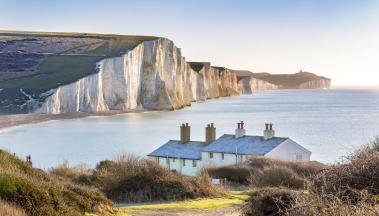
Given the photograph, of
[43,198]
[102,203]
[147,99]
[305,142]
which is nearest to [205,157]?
[102,203]

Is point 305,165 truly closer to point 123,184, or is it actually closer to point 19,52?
point 123,184

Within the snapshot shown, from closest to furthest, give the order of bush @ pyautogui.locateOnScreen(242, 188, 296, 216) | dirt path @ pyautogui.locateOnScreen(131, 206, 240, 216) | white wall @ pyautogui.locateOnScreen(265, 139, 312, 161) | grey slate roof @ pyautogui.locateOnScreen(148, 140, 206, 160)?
bush @ pyautogui.locateOnScreen(242, 188, 296, 216) < dirt path @ pyautogui.locateOnScreen(131, 206, 240, 216) < white wall @ pyautogui.locateOnScreen(265, 139, 312, 161) < grey slate roof @ pyautogui.locateOnScreen(148, 140, 206, 160)

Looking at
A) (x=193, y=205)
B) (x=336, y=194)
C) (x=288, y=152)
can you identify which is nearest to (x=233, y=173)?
(x=288, y=152)

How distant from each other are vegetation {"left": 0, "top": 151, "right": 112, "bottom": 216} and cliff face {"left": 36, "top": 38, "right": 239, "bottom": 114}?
8473cm

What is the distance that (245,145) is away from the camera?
33344mm

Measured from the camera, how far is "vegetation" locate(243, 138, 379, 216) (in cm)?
803

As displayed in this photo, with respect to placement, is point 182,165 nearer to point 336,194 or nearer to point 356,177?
point 356,177

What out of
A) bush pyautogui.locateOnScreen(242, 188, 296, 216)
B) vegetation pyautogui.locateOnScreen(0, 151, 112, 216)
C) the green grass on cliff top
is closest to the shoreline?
the green grass on cliff top

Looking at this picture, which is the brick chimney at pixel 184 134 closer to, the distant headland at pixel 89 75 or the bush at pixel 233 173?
the bush at pixel 233 173

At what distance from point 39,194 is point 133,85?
335 ft

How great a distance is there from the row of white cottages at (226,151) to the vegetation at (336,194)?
18.7 m

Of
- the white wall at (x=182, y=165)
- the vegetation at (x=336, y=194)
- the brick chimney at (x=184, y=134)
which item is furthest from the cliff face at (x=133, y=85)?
the vegetation at (x=336, y=194)

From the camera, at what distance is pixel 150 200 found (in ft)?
58.2

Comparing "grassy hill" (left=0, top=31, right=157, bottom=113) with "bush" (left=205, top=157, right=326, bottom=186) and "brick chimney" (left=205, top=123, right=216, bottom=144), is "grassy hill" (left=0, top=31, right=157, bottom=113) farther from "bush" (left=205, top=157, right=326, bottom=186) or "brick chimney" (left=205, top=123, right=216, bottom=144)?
"bush" (left=205, top=157, right=326, bottom=186)
